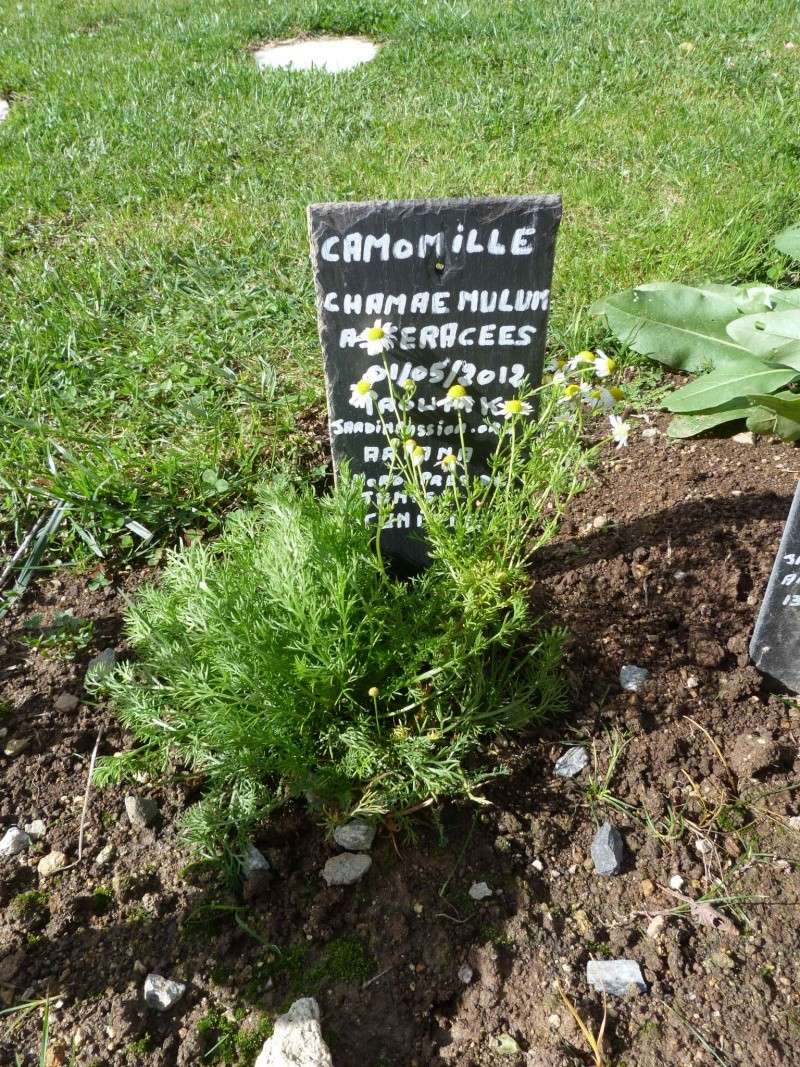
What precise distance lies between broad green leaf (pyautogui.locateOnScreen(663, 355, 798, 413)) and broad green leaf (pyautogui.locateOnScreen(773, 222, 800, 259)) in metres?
0.69

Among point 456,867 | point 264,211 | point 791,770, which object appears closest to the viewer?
point 456,867

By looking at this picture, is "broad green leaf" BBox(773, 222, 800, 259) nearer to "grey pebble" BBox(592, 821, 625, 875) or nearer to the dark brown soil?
the dark brown soil

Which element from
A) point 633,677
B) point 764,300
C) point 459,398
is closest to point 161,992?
point 633,677

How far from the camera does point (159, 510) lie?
2713 mm

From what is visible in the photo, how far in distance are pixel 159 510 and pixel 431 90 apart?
12.1 feet

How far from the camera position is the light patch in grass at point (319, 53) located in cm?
556

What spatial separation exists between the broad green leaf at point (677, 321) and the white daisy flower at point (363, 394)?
140 centimetres

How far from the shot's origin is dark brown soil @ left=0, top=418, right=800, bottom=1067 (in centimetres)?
167

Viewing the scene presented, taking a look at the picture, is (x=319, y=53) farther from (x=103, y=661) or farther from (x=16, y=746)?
(x=16, y=746)

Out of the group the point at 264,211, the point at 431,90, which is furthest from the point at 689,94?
the point at 264,211

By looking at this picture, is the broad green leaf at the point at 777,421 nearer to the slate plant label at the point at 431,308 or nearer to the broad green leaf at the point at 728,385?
the broad green leaf at the point at 728,385

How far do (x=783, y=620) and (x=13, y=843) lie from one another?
196cm

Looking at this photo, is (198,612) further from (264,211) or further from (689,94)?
(689,94)

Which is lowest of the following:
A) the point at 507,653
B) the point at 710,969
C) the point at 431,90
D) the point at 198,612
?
the point at 710,969
